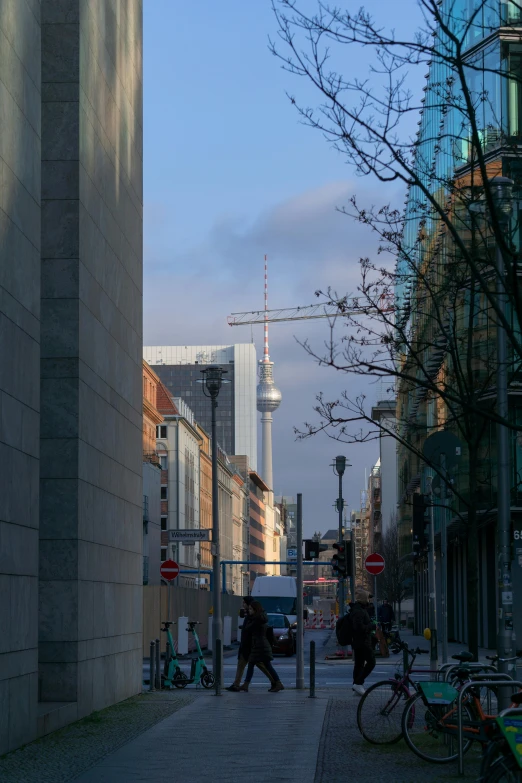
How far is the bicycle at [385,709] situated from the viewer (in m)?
14.3

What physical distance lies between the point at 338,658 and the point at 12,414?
2914cm

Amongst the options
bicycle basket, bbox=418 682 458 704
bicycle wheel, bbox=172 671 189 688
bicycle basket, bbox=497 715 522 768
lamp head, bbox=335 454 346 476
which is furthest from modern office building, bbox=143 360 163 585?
bicycle basket, bbox=497 715 522 768

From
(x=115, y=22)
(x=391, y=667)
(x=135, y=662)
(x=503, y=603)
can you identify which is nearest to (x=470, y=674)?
(x=503, y=603)

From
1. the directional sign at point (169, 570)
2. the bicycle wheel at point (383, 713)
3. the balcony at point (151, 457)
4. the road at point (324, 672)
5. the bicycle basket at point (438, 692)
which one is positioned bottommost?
the road at point (324, 672)

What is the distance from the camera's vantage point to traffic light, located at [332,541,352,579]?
34.0 m

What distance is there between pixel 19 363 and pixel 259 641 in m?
11.2

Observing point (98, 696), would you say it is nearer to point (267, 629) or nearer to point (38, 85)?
point (267, 629)

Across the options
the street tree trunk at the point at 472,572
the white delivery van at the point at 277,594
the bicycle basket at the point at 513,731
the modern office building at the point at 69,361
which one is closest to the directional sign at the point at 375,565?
the white delivery van at the point at 277,594

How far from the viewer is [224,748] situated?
14.3 metres

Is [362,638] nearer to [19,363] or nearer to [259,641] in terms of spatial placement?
[259,641]

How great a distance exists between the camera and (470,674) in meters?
13.5

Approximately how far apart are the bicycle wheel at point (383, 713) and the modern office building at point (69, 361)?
12.4 ft

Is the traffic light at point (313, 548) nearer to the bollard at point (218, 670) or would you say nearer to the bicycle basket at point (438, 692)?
the bollard at point (218, 670)

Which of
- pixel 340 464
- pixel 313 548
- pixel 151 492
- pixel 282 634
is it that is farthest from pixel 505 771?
pixel 151 492
